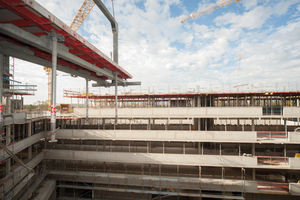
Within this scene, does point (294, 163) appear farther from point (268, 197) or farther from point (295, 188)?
point (268, 197)

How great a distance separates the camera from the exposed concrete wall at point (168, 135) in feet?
43.1

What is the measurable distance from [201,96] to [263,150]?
10318mm

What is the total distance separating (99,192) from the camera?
49.9 ft

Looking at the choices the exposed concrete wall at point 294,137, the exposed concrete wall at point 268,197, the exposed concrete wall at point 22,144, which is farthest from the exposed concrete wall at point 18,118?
the exposed concrete wall at point 294,137

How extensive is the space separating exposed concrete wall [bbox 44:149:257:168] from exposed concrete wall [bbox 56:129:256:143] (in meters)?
1.57

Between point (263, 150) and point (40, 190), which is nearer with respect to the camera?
point (40, 190)

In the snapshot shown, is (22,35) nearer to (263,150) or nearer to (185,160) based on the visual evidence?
(185,160)

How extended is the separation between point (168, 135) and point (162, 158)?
2.32 metres

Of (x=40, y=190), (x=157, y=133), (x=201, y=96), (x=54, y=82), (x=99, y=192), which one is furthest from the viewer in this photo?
(x=201, y=96)

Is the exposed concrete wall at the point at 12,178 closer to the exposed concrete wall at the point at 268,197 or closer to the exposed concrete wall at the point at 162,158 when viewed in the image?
the exposed concrete wall at the point at 162,158

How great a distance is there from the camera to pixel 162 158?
13.8 m

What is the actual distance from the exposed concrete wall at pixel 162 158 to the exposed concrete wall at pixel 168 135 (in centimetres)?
157

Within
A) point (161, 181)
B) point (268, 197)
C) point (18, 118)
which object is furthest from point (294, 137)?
point (18, 118)

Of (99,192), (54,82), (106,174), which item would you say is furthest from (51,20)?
Result: (99,192)
